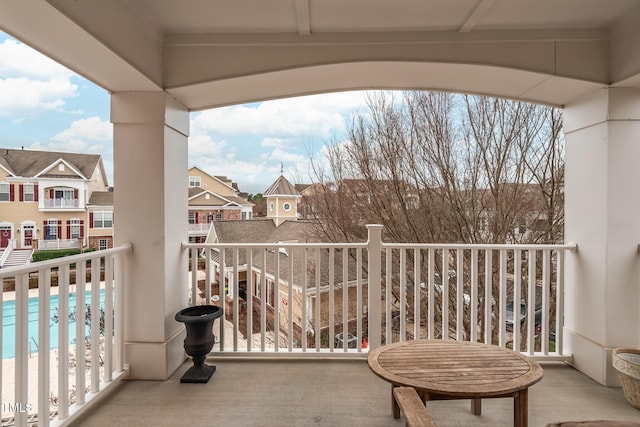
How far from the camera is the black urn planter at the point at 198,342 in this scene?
241 centimetres

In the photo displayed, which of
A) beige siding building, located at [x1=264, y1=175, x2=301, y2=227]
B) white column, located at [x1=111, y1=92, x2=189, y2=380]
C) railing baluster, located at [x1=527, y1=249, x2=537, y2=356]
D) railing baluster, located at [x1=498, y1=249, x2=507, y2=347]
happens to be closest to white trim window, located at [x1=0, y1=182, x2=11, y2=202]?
white column, located at [x1=111, y1=92, x2=189, y2=380]

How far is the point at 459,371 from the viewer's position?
1672mm

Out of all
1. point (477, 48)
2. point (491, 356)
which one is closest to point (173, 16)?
point (477, 48)

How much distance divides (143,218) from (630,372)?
3.47m

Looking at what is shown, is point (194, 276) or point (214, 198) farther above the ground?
point (214, 198)

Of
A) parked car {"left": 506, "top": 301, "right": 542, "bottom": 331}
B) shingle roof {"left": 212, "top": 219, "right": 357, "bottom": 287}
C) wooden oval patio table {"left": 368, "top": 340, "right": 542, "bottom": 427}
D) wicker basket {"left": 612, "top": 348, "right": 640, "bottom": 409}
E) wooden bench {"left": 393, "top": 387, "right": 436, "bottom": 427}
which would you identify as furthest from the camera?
parked car {"left": 506, "top": 301, "right": 542, "bottom": 331}

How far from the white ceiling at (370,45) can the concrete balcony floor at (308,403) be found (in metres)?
2.19

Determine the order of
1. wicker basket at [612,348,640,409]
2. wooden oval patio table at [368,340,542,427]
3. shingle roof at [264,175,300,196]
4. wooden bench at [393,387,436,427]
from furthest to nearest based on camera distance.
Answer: shingle roof at [264,175,300,196]
wicker basket at [612,348,640,409]
wooden oval patio table at [368,340,542,427]
wooden bench at [393,387,436,427]

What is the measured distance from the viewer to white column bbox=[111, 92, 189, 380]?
2.49 meters

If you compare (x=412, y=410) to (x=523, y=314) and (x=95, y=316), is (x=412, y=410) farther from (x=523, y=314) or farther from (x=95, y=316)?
(x=523, y=314)

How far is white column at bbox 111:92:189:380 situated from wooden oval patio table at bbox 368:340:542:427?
1678 mm

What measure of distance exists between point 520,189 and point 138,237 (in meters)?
4.64

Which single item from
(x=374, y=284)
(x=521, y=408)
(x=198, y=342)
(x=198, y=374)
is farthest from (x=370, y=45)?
(x=198, y=374)

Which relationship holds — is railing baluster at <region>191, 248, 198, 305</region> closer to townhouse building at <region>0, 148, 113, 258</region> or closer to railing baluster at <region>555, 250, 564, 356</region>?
townhouse building at <region>0, 148, 113, 258</region>
